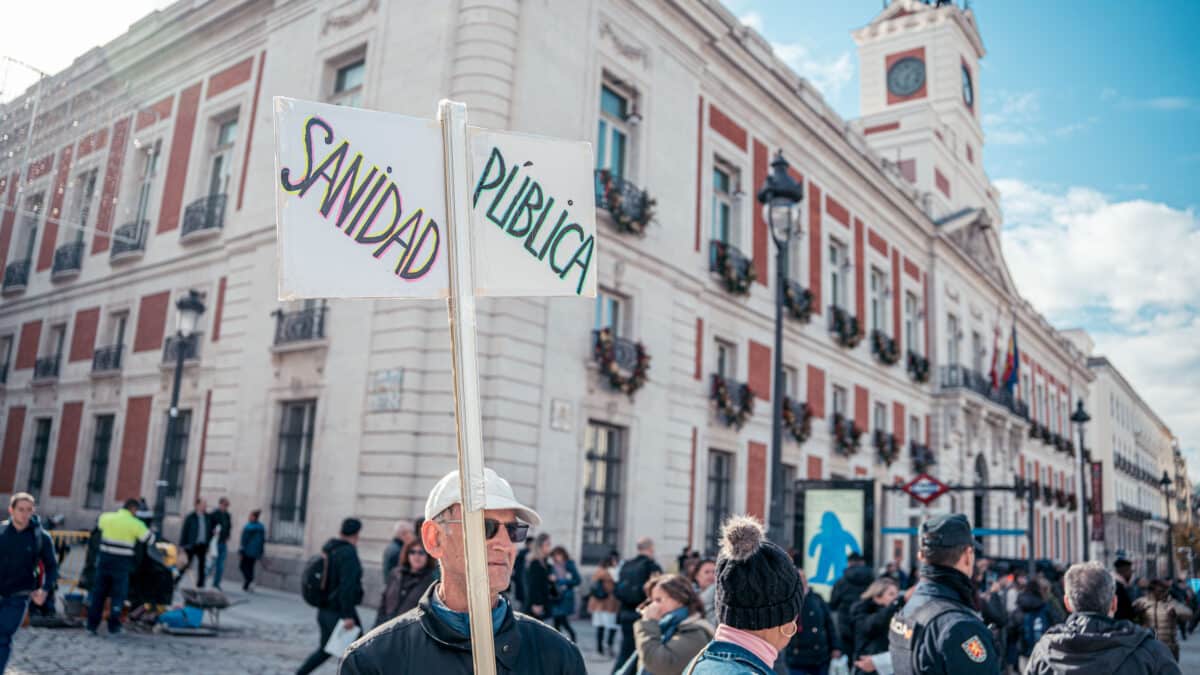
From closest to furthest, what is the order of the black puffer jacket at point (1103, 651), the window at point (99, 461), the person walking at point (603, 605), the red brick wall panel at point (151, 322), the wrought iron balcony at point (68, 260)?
the black puffer jacket at point (1103, 651)
the person walking at point (603, 605)
the red brick wall panel at point (151, 322)
the window at point (99, 461)
the wrought iron balcony at point (68, 260)

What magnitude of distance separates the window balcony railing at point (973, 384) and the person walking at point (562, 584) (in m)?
24.7

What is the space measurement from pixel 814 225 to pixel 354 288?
81.5 ft

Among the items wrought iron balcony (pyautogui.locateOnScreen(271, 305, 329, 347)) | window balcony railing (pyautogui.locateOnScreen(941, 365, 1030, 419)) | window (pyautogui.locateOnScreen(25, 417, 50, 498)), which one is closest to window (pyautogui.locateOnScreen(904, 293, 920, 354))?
window balcony railing (pyautogui.locateOnScreen(941, 365, 1030, 419))

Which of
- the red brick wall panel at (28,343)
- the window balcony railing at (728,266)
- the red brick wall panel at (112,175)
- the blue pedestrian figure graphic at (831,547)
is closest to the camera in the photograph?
the blue pedestrian figure graphic at (831,547)

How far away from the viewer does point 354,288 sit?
272 centimetres

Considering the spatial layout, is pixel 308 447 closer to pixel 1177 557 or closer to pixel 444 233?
pixel 444 233

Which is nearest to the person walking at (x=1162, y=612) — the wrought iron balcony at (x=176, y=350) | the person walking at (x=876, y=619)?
the person walking at (x=876, y=619)

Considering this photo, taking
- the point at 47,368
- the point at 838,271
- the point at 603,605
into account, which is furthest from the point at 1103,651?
the point at 47,368

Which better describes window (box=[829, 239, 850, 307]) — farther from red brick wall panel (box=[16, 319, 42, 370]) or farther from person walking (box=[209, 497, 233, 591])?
red brick wall panel (box=[16, 319, 42, 370])

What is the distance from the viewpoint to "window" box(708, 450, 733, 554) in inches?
815

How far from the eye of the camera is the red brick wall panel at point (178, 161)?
21.8m

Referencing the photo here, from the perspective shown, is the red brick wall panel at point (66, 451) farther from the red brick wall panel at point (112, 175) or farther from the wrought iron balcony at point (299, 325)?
the red brick wall panel at point (112, 175)

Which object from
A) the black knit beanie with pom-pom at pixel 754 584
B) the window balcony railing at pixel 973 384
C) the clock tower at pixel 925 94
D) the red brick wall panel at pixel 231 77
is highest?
the clock tower at pixel 925 94

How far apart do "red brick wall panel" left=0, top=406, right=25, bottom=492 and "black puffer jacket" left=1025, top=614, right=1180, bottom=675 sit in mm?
26670
